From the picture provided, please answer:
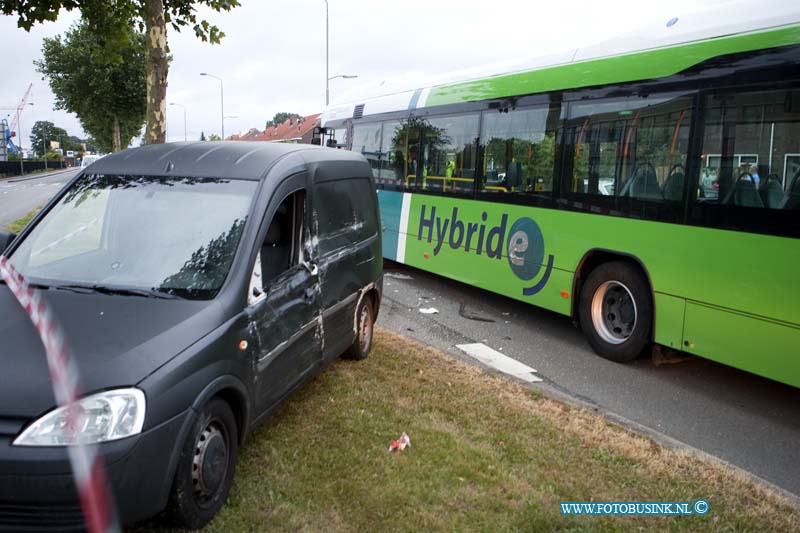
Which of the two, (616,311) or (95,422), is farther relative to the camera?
(616,311)

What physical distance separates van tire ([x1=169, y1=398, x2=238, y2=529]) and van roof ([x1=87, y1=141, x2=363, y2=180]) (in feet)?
5.30

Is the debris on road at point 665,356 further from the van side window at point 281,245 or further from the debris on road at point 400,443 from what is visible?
the van side window at point 281,245

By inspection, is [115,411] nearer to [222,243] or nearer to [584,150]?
[222,243]

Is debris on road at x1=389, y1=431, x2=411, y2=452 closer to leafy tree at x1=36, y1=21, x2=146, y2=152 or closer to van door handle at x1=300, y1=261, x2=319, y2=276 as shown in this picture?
van door handle at x1=300, y1=261, x2=319, y2=276

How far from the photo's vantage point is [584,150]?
720 cm

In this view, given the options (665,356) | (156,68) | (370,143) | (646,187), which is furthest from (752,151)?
(370,143)

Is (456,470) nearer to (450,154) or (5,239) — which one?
(5,239)

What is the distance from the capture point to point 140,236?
4.03 m

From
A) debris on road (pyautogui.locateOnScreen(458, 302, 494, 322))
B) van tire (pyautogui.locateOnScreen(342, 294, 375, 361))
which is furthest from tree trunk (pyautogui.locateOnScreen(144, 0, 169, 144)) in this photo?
debris on road (pyautogui.locateOnScreen(458, 302, 494, 322))

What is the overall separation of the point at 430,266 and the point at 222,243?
6.38 m

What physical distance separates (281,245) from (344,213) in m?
1.22

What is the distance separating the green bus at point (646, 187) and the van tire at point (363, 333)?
244 cm

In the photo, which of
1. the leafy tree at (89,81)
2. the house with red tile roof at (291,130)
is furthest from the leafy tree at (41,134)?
the leafy tree at (89,81)

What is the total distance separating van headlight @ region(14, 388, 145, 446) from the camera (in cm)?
274
